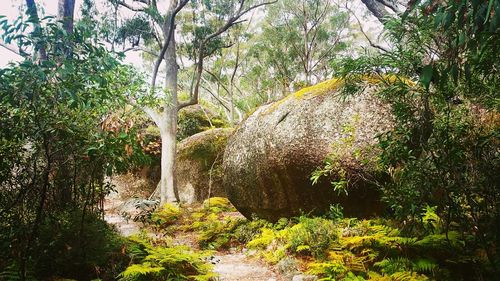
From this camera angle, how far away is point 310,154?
6270 mm

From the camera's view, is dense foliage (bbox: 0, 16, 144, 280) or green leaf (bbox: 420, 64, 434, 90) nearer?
green leaf (bbox: 420, 64, 434, 90)

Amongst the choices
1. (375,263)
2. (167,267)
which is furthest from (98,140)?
(375,263)

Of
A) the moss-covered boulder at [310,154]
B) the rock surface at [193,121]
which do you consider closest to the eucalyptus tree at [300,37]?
the rock surface at [193,121]

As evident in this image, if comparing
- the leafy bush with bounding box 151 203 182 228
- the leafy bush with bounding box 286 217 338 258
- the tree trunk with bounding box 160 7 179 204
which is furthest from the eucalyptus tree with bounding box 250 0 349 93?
the leafy bush with bounding box 286 217 338 258

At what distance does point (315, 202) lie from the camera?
6.46m

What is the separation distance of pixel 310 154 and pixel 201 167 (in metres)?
7.74

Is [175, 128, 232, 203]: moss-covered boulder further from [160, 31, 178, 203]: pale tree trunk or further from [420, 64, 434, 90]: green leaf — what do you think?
[420, 64, 434, 90]: green leaf

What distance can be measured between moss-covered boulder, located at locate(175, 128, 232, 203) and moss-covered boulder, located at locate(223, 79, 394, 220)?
17.1 feet

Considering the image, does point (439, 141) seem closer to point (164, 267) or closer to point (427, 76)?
point (427, 76)

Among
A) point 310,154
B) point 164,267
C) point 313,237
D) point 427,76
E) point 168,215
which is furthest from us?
point 168,215

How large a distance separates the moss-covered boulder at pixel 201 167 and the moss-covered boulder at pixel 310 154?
17.1 ft

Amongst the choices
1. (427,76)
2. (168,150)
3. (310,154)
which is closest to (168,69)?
(168,150)

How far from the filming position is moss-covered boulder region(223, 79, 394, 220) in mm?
5848

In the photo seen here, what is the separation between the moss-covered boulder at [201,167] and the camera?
12984 mm
